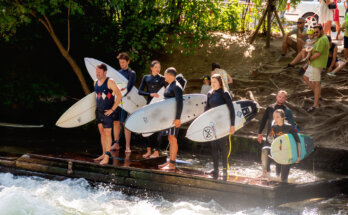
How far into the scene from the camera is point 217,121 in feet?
23.3

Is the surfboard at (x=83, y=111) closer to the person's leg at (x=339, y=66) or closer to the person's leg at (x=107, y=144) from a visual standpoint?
the person's leg at (x=107, y=144)

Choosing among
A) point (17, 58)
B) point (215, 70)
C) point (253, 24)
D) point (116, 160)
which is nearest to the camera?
point (116, 160)

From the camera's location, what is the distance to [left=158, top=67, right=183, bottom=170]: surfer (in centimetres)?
721

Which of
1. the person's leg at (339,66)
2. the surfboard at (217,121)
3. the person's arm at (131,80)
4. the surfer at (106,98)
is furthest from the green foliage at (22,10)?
the person's leg at (339,66)

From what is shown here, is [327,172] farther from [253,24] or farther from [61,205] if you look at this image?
[253,24]

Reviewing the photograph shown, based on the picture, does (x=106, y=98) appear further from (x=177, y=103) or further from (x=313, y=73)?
(x=313, y=73)

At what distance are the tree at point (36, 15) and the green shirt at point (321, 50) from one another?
16.9 feet

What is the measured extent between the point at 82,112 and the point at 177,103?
2.36 m

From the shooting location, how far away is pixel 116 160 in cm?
812

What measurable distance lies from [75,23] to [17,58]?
203 centimetres

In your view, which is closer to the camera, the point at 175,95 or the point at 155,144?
the point at 175,95

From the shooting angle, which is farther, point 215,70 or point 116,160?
point 215,70

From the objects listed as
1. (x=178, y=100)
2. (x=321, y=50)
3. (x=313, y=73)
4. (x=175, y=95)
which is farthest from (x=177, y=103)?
(x=321, y=50)

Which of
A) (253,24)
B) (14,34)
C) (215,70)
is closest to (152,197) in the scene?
Answer: (215,70)
